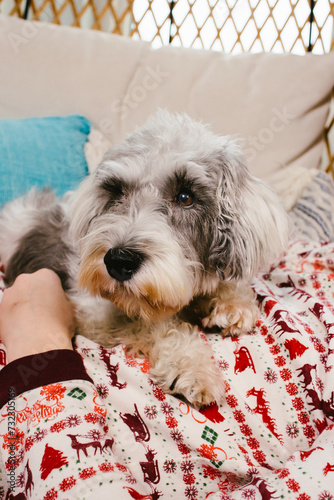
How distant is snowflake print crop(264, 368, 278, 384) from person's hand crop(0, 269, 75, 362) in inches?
19.1

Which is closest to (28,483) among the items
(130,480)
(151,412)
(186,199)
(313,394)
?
(130,480)

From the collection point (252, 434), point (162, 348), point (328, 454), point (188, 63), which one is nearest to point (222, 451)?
point (252, 434)

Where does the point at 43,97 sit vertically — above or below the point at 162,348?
above

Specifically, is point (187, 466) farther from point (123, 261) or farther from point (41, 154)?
point (41, 154)

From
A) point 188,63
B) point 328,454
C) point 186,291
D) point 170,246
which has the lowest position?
point 328,454

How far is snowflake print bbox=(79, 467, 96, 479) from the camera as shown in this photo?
0.67 metres

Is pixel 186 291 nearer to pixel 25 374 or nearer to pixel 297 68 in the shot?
pixel 25 374

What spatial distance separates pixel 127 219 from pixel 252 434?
0.63 m

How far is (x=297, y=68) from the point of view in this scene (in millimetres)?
2145

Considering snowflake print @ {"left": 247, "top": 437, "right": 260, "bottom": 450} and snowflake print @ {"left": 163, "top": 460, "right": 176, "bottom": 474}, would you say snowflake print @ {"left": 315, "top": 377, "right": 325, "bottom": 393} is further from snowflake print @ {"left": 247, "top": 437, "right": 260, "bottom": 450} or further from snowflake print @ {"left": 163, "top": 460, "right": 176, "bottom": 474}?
snowflake print @ {"left": 163, "top": 460, "right": 176, "bottom": 474}

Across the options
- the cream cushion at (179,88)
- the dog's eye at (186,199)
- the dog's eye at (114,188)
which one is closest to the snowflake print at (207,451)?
the dog's eye at (186,199)

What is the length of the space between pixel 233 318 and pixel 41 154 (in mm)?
1184

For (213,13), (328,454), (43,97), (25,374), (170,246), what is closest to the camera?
(328,454)

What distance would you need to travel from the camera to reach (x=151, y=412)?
89 centimetres
